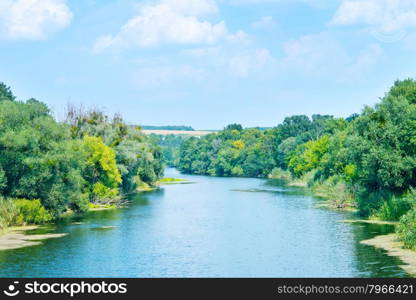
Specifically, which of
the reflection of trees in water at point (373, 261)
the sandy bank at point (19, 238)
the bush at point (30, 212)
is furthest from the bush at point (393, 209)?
the bush at point (30, 212)

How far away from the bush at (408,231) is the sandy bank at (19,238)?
95.9ft

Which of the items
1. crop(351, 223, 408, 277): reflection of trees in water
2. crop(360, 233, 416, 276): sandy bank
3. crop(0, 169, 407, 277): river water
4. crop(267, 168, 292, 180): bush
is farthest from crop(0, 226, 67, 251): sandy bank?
crop(267, 168, 292, 180): bush

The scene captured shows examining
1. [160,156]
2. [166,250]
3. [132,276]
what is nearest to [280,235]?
[166,250]

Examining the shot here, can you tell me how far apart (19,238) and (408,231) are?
32.2 meters

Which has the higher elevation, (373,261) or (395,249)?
(395,249)

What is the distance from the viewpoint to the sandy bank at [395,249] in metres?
40.2

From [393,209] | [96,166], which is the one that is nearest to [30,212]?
[96,166]

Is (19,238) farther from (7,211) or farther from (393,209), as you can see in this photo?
(393,209)

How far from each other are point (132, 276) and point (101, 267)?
3748mm

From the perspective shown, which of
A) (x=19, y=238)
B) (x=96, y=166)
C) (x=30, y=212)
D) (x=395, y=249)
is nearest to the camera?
(x=395, y=249)

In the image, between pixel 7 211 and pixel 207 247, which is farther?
pixel 7 211

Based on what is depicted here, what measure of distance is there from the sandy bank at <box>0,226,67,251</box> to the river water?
4.60 ft

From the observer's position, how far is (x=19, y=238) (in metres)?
53.3

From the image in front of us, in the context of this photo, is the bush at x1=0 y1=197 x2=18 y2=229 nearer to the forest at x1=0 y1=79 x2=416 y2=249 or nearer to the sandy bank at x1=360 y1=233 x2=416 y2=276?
the forest at x1=0 y1=79 x2=416 y2=249
